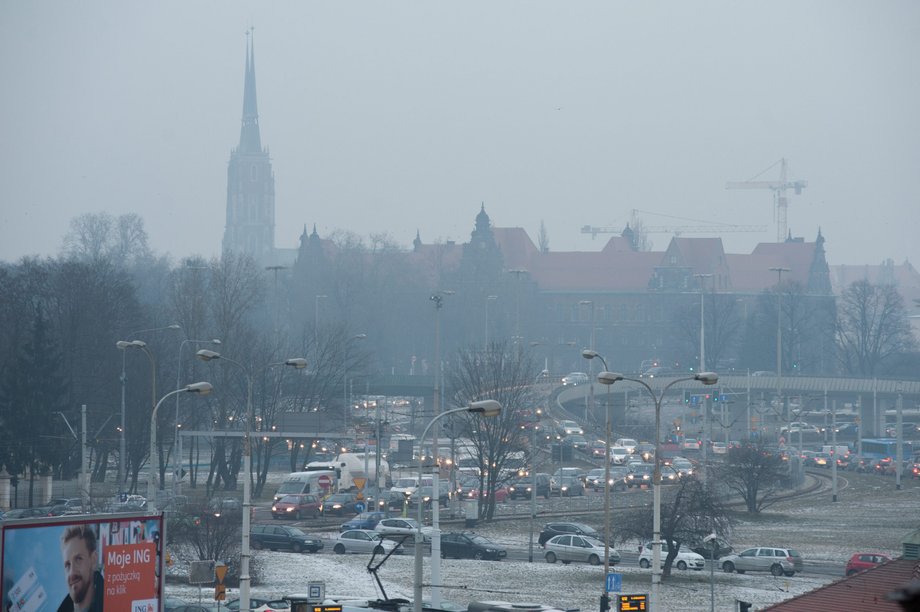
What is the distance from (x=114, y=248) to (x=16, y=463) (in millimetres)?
116601

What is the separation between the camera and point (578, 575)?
44656 millimetres

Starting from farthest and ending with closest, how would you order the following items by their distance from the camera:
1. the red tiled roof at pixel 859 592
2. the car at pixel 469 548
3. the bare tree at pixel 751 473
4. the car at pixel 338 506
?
the car at pixel 338 506 → the bare tree at pixel 751 473 → the car at pixel 469 548 → the red tiled roof at pixel 859 592

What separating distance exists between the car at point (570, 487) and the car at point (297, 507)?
14.0m

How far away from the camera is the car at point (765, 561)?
4497cm

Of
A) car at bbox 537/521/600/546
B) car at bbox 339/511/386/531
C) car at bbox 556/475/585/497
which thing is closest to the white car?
car at bbox 556/475/585/497

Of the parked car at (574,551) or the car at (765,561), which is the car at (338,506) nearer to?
the parked car at (574,551)

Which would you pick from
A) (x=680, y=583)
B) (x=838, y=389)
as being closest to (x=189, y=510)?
(x=680, y=583)

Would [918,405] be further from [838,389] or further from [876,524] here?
[876,524]

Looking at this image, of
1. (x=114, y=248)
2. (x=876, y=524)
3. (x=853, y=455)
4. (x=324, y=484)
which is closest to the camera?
(x=876, y=524)

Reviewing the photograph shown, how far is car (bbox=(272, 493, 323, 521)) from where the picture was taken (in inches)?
2466

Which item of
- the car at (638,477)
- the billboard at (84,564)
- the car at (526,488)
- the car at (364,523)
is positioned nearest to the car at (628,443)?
the car at (638,477)

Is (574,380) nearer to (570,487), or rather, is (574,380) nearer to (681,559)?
(570,487)

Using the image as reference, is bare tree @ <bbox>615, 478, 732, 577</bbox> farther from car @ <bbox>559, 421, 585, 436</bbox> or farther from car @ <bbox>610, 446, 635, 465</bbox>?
car @ <bbox>559, 421, 585, 436</bbox>

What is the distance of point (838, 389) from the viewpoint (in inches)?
4547
